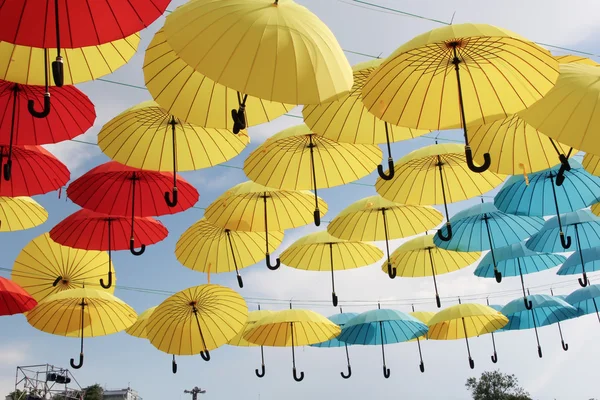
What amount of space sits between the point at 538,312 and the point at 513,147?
810 centimetres

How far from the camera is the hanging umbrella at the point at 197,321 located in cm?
952

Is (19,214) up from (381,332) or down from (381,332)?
up

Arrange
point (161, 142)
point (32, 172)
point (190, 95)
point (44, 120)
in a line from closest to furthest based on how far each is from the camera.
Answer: point (190, 95), point (44, 120), point (161, 142), point (32, 172)

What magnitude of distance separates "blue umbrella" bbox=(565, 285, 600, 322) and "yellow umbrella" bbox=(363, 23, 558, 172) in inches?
389

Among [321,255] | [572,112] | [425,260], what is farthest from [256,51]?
[425,260]

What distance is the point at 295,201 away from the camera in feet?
27.3

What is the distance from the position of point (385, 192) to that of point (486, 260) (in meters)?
4.95

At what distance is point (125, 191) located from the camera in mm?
7332

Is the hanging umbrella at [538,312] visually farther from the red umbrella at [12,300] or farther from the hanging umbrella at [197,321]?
the red umbrella at [12,300]

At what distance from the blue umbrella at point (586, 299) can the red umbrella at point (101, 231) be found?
30.9 ft

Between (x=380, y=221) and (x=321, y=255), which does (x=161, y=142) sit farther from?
(x=321, y=255)

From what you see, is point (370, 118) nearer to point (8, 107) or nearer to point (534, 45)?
point (534, 45)

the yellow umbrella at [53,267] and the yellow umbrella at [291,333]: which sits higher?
the yellow umbrella at [53,267]

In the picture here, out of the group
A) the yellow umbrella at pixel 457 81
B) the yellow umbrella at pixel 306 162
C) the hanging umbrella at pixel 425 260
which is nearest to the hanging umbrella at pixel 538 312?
the hanging umbrella at pixel 425 260
